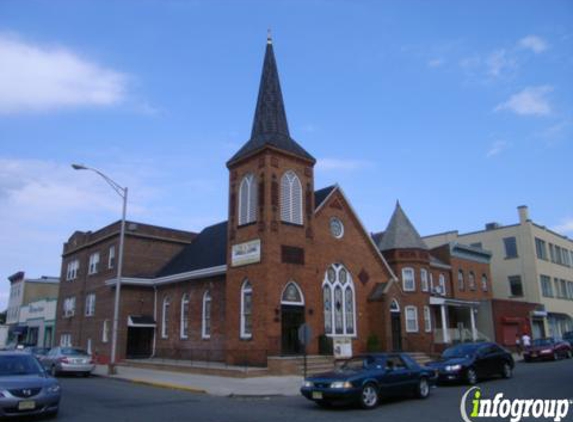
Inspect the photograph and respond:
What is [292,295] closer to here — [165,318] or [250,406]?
[165,318]

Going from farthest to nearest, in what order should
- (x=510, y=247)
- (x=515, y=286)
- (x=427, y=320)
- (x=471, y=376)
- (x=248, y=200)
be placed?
A: (x=510, y=247)
(x=515, y=286)
(x=427, y=320)
(x=248, y=200)
(x=471, y=376)

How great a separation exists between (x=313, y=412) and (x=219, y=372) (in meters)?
11.0

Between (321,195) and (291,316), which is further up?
(321,195)

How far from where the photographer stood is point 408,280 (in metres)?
35.6

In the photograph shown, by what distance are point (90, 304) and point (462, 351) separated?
96.3 feet

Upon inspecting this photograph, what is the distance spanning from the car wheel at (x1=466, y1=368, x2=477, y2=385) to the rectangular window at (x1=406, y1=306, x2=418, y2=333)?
13735mm

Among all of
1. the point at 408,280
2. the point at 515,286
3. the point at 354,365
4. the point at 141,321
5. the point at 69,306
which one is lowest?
the point at 354,365

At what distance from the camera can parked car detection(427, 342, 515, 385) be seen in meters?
18.2

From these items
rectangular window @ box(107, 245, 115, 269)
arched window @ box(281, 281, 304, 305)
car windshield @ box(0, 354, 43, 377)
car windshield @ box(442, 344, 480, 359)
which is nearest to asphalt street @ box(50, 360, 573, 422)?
car windshield @ box(442, 344, 480, 359)

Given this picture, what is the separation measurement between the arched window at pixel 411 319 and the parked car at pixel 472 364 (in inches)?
477

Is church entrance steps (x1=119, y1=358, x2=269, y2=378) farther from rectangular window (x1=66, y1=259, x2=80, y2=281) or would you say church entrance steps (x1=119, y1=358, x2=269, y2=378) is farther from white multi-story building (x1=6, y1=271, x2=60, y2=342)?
white multi-story building (x1=6, y1=271, x2=60, y2=342)

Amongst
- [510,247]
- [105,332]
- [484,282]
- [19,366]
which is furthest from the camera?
[510,247]

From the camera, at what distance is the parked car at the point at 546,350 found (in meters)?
31.9

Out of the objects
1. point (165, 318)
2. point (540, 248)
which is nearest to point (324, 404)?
point (165, 318)
